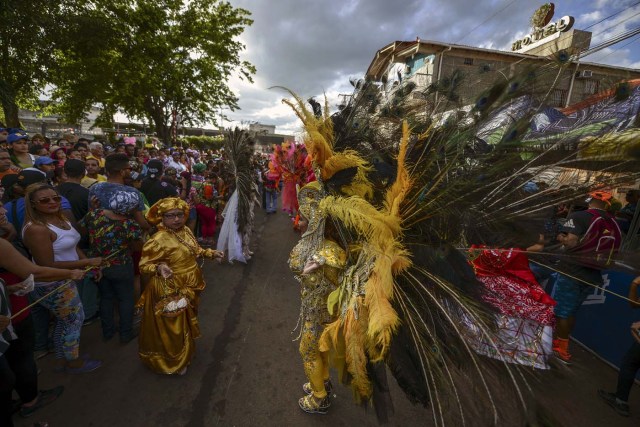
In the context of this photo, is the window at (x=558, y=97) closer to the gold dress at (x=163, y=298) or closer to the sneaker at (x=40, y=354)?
the gold dress at (x=163, y=298)

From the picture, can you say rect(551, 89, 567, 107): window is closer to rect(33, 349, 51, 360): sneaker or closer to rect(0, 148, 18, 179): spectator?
rect(33, 349, 51, 360): sneaker

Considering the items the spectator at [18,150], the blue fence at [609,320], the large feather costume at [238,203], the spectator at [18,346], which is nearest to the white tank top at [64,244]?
the spectator at [18,346]

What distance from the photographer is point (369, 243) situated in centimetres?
169

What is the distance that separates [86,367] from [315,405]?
2.46 metres

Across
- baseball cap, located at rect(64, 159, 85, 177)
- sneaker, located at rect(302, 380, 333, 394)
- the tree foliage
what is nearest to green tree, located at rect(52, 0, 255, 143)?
the tree foliage

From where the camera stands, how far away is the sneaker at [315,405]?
2.67 metres

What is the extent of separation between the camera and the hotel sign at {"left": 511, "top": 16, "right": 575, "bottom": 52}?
45.1 ft

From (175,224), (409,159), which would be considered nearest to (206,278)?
(175,224)

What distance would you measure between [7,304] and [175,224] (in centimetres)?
128

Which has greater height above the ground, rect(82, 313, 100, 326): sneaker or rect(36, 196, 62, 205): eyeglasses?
rect(36, 196, 62, 205): eyeglasses

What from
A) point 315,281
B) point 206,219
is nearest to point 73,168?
point 206,219

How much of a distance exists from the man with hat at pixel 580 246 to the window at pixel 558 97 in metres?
0.80

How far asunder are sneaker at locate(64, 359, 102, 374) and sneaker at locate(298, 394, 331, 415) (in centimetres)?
226

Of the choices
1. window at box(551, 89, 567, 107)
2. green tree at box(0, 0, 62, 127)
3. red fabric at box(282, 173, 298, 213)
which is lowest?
red fabric at box(282, 173, 298, 213)
